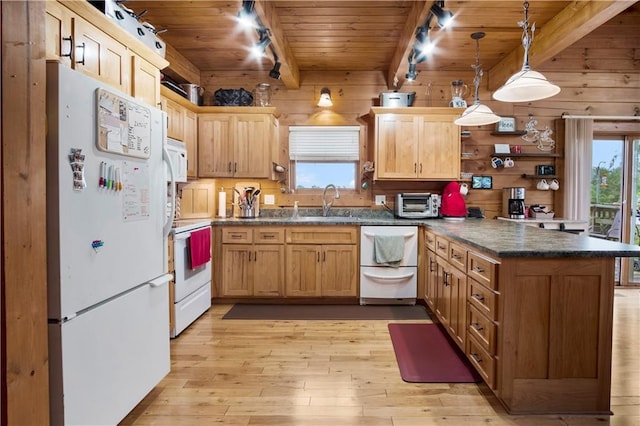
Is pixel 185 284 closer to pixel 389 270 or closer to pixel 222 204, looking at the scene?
pixel 222 204

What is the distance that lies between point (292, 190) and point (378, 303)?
169 centimetres

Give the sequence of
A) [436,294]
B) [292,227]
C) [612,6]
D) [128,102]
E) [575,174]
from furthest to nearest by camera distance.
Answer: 1. [575,174]
2. [292,227]
3. [436,294]
4. [612,6]
5. [128,102]

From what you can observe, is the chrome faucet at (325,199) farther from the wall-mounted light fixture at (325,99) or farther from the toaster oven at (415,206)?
the wall-mounted light fixture at (325,99)

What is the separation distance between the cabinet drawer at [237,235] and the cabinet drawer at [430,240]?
5.91ft

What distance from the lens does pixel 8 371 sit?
1070 millimetres

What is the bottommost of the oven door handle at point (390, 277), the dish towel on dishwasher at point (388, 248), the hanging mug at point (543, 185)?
the oven door handle at point (390, 277)

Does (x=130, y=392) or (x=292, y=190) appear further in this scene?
(x=292, y=190)

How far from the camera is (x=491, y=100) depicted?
4.38 metres

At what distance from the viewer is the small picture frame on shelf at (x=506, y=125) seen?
14.1ft

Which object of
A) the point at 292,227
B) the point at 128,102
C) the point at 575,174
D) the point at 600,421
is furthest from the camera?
the point at 575,174

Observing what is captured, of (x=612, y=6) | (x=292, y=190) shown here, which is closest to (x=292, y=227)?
(x=292, y=190)

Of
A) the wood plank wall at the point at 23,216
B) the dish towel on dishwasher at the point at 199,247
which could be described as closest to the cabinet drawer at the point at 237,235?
the dish towel on dishwasher at the point at 199,247

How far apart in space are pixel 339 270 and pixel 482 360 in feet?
6.14

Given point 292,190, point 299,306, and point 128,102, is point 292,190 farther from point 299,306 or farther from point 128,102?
point 128,102
